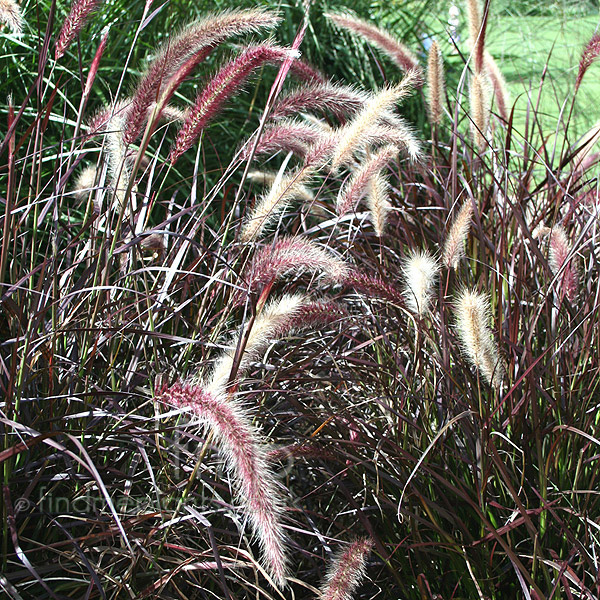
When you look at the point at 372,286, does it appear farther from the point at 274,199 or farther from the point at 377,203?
the point at 377,203

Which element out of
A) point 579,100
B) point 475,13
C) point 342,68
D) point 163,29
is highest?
point 475,13

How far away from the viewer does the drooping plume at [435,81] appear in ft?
7.30

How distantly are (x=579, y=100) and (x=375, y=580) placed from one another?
4.51 metres

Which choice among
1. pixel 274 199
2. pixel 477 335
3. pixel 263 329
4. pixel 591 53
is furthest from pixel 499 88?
pixel 263 329

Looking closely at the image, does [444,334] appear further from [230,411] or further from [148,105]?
[148,105]

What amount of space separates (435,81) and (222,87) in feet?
3.15

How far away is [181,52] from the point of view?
5.03ft

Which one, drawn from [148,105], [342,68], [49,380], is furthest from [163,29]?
[49,380]

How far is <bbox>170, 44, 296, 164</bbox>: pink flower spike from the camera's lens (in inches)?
57.3

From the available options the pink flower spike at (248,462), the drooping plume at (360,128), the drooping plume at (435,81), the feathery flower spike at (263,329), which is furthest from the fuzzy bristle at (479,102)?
the pink flower spike at (248,462)

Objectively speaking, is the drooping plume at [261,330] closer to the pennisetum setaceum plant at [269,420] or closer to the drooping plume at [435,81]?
the pennisetum setaceum plant at [269,420]

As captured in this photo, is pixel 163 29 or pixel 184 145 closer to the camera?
pixel 184 145

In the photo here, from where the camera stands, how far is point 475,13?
2.10 meters

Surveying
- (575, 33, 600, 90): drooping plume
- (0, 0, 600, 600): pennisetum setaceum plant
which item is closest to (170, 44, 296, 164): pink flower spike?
(0, 0, 600, 600): pennisetum setaceum plant
